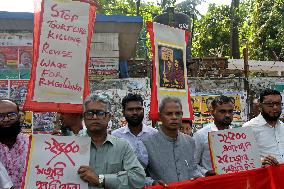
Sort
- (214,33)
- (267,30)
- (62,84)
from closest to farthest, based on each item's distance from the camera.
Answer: (62,84)
(267,30)
(214,33)

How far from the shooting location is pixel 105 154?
3.68m

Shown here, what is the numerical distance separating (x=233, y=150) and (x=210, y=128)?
487 millimetres

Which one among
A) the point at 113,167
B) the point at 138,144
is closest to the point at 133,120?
the point at 138,144

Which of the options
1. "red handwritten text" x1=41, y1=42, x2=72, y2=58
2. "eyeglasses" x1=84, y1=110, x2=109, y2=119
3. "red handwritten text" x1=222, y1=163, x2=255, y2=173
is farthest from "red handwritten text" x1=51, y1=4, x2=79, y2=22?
"red handwritten text" x1=222, y1=163, x2=255, y2=173

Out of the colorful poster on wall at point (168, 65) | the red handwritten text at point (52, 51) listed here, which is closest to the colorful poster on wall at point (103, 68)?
the colorful poster on wall at point (168, 65)

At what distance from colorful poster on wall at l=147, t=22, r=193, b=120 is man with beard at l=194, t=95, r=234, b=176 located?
40 cm

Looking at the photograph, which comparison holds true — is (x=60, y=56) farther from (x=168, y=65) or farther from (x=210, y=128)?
(x=210, y=128)

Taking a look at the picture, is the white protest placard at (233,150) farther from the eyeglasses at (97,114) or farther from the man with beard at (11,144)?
the man with beard at (11,144)

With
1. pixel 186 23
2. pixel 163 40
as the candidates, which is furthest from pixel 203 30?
pixel 163 40

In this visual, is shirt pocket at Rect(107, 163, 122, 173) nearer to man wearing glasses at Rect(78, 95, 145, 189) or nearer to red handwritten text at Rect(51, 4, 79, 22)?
man wearing glasses at Rect(78, 95, 145, 189)

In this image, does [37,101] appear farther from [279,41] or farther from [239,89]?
[279,41]

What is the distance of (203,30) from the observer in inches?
1123

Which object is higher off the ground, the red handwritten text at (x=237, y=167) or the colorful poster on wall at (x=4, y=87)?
the colorful poster on wall at (x=4, y=87)

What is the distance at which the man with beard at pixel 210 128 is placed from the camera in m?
4.85
